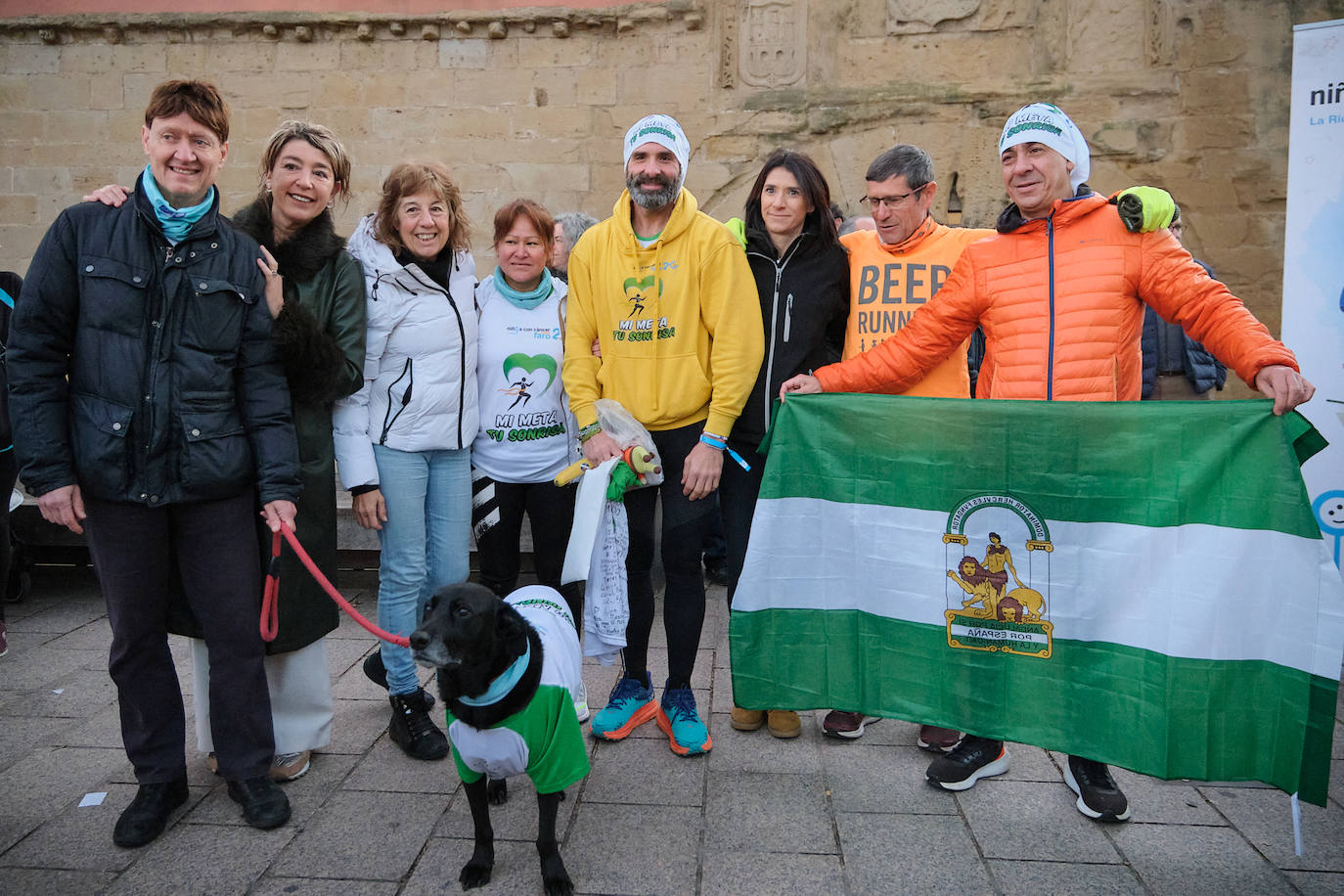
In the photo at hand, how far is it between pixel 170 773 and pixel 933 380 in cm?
299

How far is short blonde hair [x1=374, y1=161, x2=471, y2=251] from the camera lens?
3.34 metres

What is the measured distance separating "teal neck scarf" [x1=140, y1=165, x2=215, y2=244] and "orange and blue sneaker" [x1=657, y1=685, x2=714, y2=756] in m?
2.34

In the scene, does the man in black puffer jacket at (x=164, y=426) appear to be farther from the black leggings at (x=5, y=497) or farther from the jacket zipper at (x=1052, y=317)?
the jacket zipper at (x=1052, y=317)

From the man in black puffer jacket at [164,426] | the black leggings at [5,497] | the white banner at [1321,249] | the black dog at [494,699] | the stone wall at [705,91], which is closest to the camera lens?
the black dog at [494,699]

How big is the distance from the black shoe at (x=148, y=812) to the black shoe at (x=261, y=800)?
17 centimetres

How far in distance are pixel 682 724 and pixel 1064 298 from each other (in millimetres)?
2037

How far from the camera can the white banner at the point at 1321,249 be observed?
502cm

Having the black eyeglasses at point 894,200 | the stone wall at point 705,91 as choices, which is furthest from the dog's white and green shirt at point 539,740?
the stone wall at point 705,91

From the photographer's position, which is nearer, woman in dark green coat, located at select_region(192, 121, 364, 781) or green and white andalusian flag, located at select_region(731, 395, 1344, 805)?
green and white andalusian flag, located at select_region(731, 395, 1344, 805)

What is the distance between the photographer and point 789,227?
133 inches

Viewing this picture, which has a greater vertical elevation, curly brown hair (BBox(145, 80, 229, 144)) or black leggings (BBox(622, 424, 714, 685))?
curly brown hair (BBox(145, 80, 229, 144))

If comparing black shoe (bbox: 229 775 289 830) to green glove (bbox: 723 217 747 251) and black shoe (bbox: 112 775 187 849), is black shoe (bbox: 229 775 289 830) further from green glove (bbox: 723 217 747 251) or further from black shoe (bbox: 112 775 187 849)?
green glove (bbox: 723 217 747 251)


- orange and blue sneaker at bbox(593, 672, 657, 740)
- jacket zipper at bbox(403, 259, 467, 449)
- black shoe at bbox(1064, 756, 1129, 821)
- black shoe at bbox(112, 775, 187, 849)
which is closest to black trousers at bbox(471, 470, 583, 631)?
jacket zipper at bbox(403, 259, 467, 449)

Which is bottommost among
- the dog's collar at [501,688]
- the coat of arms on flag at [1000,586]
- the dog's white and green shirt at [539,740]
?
the dog's white and green shirt at [539,740]
